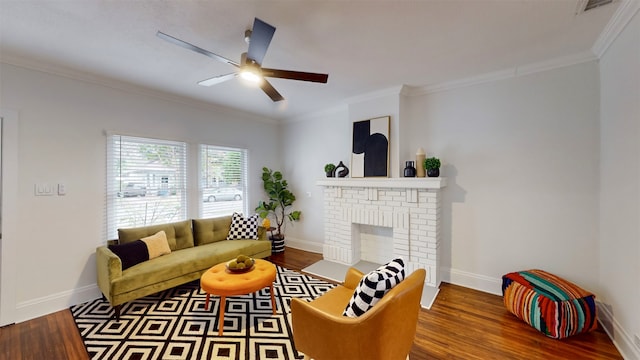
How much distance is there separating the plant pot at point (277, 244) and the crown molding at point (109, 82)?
7.72 feet

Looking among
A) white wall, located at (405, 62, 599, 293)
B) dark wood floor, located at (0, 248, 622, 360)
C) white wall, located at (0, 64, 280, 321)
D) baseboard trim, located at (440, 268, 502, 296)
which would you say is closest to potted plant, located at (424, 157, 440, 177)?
white wall, located at (405, 62, 599, 293)

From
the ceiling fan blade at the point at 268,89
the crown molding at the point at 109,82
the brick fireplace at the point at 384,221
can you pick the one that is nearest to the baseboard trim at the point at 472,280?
the brick fireplace at the point at 384,221

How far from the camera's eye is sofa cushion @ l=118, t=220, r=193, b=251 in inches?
121

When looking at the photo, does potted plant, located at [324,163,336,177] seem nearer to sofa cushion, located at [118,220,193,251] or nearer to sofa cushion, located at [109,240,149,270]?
sofa cushion, located at [118,220,193,251]

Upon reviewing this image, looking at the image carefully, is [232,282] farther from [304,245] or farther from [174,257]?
[304,245]

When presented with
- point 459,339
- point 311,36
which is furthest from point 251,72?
point 459,339

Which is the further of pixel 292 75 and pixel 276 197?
pixel 276 197

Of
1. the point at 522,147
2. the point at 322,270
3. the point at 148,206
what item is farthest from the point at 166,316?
the point at 522,147

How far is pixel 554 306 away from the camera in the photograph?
7.21 feet

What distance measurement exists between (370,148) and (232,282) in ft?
8.44

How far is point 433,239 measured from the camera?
3.27 m

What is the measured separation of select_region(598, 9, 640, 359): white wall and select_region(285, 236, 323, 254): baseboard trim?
11.9 ft

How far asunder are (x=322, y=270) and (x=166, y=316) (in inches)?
79.9

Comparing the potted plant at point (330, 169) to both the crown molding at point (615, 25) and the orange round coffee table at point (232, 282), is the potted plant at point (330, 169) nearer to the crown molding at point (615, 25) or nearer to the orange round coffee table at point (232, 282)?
the orange round coffee table at point (232, 282)
